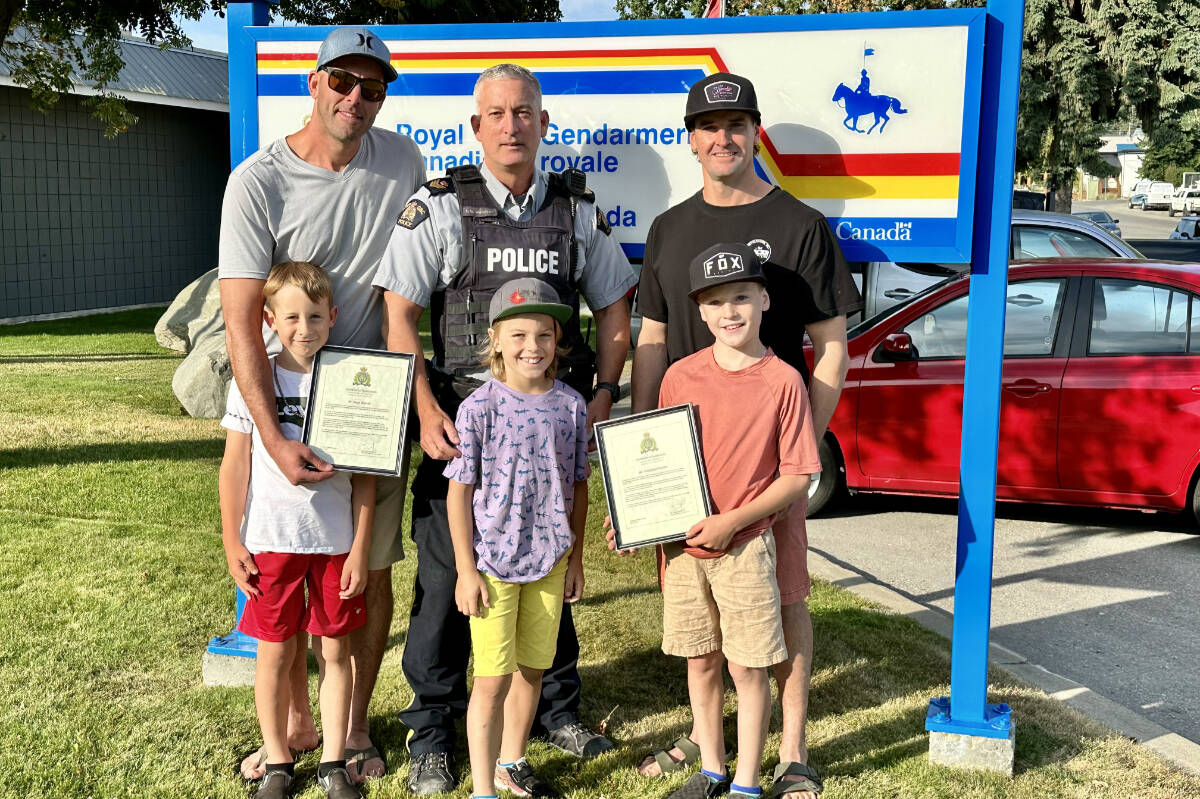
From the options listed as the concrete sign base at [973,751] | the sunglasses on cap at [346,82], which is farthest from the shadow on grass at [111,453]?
the concrete sign base at [973,751]

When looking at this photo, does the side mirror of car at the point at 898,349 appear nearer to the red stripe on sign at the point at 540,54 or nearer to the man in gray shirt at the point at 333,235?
the red stripe on sign at the point at 540,54

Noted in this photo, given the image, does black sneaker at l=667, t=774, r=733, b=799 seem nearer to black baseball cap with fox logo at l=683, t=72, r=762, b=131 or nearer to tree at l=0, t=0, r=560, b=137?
black baseball cap with fox logo at l=683, t=72, r=762, b=131

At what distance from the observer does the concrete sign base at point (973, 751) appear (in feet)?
12.0

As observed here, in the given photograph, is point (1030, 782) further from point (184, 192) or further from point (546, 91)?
point (184, 192)

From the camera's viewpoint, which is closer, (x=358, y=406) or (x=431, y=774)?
(x=358, y=406)

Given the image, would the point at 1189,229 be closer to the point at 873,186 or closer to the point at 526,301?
the point at 873,186

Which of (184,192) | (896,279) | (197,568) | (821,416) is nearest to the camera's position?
(821,416)

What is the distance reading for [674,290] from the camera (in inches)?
139

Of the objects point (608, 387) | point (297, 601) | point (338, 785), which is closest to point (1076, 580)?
point (608, 387)

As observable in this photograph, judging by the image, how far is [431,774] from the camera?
350cm

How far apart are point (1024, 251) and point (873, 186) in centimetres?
724

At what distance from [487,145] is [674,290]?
739mm

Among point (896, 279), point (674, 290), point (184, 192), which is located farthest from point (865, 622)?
point (184, 192)

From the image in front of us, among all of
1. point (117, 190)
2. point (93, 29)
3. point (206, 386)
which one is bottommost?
point (206, 386)
